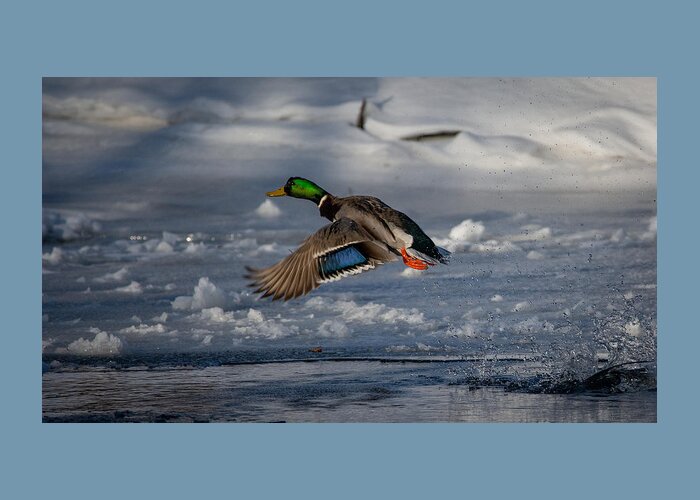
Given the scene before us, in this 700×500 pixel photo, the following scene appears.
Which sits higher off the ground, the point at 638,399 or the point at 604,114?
the point at 604,114

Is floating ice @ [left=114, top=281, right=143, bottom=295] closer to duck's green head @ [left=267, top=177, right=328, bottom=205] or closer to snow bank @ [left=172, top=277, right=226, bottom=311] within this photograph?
snow bank @ [left=172, top=277, right=226, bottom=311]

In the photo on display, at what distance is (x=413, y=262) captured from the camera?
14.1 meters

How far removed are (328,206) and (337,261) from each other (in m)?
0.46

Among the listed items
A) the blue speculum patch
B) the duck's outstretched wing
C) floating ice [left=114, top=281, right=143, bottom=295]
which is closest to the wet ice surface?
floating ice [left=114, top=281, right=143, bottom=295]

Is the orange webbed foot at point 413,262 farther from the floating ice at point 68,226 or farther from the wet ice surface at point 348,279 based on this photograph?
the floating ice at point 68,226

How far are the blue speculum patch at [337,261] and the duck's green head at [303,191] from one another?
0.49 meters

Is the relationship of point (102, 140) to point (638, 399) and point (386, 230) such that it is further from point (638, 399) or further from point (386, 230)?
point (638, 399)

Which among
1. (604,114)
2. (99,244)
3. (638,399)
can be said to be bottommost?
(638,399)

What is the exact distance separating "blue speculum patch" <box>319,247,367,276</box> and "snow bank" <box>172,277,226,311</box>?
792mm

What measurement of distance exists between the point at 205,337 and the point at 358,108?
74.9 inches

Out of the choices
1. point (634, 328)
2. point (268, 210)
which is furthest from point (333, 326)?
point (634, 328)

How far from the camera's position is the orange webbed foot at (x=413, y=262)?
1412 centimetres

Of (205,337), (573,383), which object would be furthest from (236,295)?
(573,383)

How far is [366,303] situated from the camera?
14.2 m
